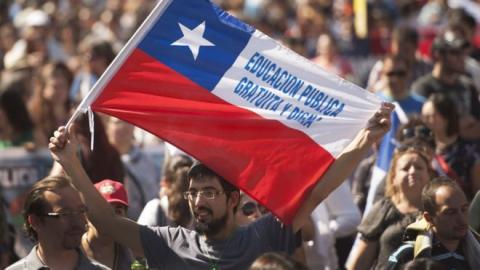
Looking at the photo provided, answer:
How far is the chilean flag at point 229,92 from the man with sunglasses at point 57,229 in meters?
0.65

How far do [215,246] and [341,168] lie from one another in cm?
76

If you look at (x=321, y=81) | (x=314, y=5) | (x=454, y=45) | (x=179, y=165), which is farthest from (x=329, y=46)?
(x=321, y=81)

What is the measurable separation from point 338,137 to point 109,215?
126 centimetres

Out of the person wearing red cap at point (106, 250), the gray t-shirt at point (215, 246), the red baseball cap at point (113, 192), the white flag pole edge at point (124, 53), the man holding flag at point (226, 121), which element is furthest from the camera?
the red baseball cap at point (113, 192)

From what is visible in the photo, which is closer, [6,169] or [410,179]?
[410,179]

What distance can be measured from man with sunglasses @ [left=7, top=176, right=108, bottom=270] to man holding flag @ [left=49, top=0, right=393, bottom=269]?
335 mm

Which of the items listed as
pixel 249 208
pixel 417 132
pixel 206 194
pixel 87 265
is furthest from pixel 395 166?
pixel 87 265

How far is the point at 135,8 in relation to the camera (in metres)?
23.6

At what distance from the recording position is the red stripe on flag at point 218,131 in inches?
301

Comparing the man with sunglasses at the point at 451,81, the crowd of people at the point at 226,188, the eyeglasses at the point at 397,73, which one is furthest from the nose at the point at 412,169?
the eyeglasses at the point at 397,73

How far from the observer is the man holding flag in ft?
24.9

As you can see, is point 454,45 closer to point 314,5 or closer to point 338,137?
point 338,137

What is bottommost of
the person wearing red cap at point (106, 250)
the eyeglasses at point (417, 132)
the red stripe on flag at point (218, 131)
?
the person wearing red cap at point (106, 250)

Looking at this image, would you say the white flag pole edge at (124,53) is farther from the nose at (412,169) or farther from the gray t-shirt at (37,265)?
the nose at (412,169)
